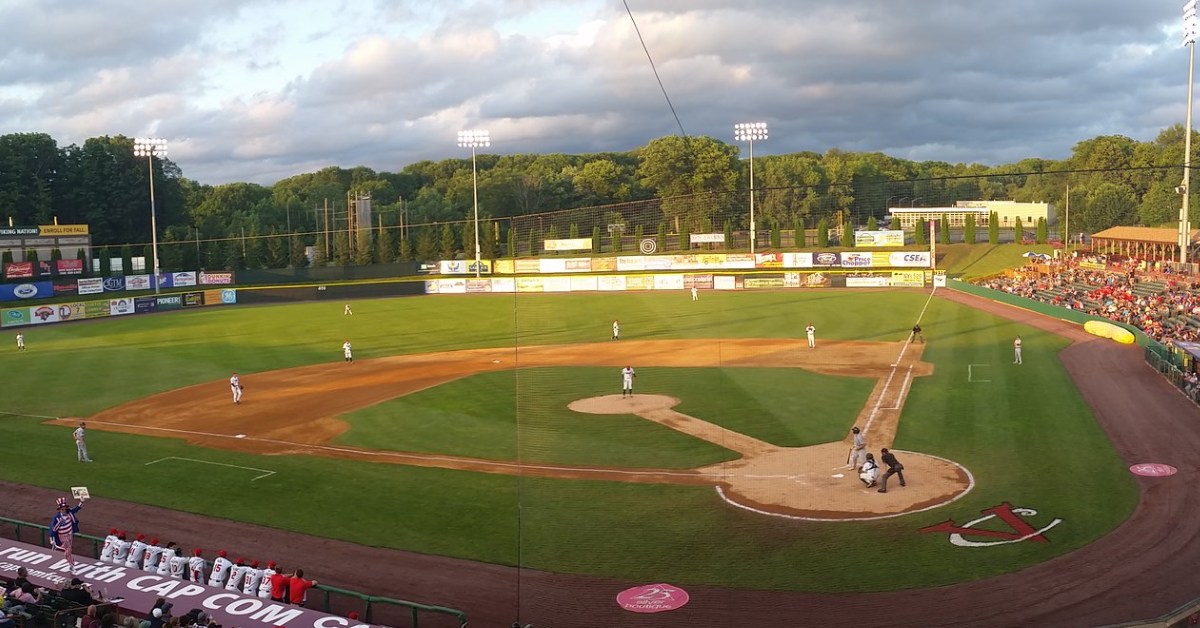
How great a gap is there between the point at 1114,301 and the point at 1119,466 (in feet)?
101

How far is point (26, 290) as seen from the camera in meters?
69.8

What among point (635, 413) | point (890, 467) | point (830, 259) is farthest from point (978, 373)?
point (830, 259)

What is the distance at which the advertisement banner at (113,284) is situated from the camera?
75375mm

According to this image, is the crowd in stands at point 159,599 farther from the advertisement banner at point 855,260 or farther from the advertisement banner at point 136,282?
the advertisement banner at point 136,282

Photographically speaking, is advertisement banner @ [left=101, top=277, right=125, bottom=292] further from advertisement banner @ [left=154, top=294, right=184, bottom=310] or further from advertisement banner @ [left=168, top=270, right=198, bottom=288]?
advertisement banner @ [left=154, top=294, right=184, bottom=310]

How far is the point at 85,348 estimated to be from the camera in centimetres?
5022

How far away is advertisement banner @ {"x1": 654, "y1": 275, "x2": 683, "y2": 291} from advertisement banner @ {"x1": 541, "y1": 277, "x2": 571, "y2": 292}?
776 cm

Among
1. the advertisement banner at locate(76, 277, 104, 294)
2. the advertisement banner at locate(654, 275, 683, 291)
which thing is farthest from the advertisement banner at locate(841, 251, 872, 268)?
the advertisement banner at locate(76, 277, 104, 294)

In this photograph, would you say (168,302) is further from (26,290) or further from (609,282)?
(609,282)

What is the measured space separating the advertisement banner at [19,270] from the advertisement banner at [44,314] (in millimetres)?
12920

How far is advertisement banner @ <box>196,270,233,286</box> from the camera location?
8131 centimetres

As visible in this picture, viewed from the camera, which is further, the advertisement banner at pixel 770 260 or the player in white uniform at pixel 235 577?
the advertisement banner at pixel 770 260

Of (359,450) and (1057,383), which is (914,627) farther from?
(1057,383)

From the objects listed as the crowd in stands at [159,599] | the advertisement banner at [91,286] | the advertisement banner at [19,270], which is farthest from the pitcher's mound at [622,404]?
the advertisement banner at [19,270]
